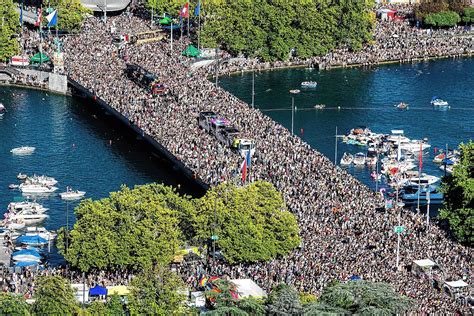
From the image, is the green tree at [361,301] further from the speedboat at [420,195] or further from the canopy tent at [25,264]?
the speedboat at [420,195]

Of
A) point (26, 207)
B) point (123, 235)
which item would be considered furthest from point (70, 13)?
point (123, 235)

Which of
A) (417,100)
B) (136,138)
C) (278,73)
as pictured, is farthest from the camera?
(278,73)

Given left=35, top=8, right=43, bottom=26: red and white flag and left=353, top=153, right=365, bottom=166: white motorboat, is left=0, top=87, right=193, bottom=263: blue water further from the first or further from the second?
left=353, top=153, right=365, bottom=166: white motorboat

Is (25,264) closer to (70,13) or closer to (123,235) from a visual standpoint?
(123,235)

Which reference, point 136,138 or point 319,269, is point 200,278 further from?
point 136,138

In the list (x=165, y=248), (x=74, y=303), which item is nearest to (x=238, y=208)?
(x=165, y=248)

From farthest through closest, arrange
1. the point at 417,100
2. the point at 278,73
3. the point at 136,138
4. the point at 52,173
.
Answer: the point at 278,73 < the point at 417,100 < the point at 136,138 < the point at 52,173

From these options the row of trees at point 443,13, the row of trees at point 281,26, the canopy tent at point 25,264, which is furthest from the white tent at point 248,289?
the row of trees at point 443,13
